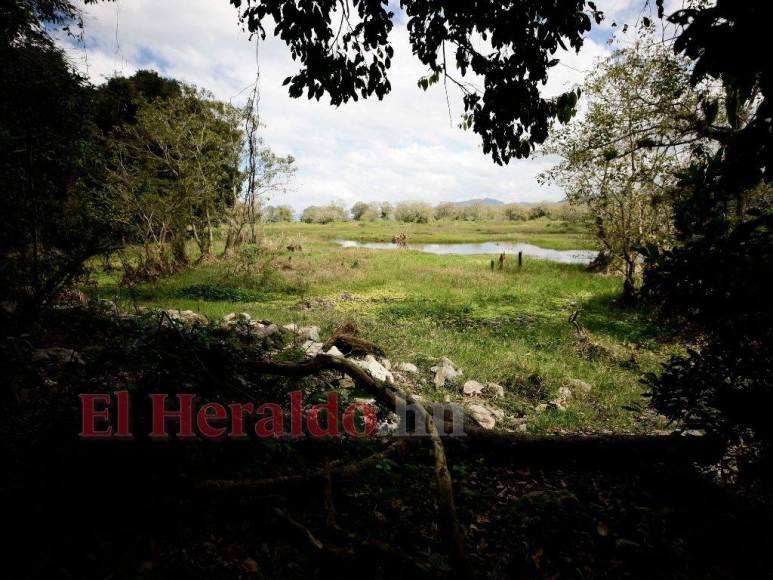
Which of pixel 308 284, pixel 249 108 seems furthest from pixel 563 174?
pixel 249 108

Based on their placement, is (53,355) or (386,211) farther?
(386,211)

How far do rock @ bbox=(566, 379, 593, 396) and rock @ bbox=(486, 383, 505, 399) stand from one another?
1.35 meters

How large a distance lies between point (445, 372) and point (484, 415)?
1803 millimetres

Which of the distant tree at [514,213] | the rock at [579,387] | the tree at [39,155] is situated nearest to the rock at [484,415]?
the rock at [579,387]

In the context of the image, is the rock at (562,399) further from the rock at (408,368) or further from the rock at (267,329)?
the rock at (267,329)

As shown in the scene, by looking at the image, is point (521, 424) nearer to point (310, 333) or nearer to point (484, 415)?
point (484, 415)

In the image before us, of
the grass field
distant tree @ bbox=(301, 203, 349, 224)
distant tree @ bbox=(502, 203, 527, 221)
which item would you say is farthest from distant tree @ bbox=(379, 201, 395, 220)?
the grass field

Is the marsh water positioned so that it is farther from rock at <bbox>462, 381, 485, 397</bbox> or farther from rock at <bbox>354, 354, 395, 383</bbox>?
rock at <bbox>354, 354, 395, 383</bbox>

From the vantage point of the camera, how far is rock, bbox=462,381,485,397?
6.75m

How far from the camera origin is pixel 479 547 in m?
2.83

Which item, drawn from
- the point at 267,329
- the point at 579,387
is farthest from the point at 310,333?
the point at 579,387

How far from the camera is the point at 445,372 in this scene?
7438mm

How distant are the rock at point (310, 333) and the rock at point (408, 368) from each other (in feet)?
7.22

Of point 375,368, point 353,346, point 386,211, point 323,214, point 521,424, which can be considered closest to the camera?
point 521,424
